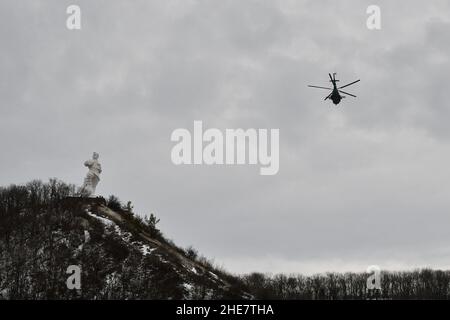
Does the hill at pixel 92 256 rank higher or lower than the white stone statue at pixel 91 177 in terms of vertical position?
lower

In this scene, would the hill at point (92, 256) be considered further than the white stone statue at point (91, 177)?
No

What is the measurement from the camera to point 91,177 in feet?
198

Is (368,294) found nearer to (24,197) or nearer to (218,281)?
(218,281)

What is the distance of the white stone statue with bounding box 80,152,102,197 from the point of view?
60.0 m

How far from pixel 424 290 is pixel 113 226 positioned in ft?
195

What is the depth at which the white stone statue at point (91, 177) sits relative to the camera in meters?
60.0

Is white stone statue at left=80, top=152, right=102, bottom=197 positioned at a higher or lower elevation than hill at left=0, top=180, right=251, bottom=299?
higher

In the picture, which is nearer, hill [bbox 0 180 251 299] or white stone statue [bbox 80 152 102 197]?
hill [bbox 0 180 251 299]

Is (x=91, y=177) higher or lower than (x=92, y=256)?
higher

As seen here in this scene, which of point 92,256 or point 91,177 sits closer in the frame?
point 92,256
